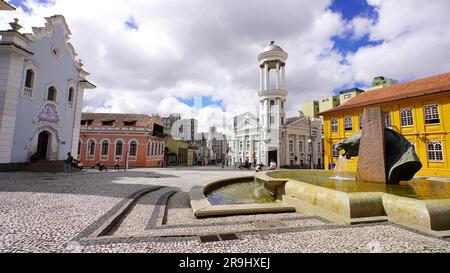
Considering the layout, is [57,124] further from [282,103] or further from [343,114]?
[282,103]

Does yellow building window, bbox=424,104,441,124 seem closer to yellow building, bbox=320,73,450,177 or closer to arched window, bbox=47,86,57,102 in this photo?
yellow building, bbox=320,73,450,177

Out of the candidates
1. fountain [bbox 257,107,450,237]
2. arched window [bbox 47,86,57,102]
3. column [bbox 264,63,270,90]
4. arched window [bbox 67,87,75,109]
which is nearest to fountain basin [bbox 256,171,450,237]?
fountain [bbox 257,107,450,237]

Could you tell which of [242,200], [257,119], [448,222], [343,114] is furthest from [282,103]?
[448,222]

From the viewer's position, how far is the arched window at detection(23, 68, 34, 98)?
650 inches

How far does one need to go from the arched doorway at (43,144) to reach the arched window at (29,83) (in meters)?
3.60

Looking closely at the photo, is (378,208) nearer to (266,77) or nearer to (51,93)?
(51,93)

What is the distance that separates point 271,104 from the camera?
150 feet

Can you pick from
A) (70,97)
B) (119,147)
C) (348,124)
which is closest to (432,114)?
(348,124)

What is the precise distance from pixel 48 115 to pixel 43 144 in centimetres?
272

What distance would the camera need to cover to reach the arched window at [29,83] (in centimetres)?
1650

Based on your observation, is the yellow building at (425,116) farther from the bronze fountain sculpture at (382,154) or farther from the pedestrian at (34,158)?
the pedestrian at (34,158)

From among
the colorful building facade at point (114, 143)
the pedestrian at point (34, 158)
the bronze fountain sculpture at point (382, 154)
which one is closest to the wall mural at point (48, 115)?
the pedestrian at point (34, 158)

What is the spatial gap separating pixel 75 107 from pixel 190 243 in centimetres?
2390

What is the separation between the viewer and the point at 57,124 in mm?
19359
